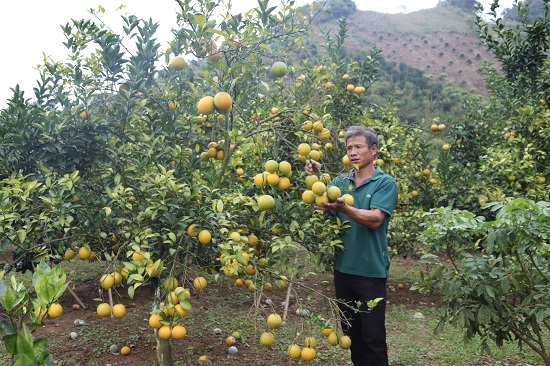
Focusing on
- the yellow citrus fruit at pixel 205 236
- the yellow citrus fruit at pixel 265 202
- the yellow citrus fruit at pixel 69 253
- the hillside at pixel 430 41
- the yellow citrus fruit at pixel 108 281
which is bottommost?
the yellow citrus fruit at pixel 108 281

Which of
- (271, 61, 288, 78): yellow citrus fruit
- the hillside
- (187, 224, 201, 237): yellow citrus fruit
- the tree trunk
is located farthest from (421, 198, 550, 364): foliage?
the hillside

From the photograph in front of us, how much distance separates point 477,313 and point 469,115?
4.08 metres

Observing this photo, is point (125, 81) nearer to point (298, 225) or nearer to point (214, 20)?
point (214, 20)

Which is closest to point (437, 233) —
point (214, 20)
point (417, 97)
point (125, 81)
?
point (214, 20)

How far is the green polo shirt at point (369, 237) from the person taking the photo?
2402 millimetres

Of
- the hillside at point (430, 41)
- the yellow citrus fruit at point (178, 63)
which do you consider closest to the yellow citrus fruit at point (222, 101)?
the yellow citrus fruit at point (178, 63)

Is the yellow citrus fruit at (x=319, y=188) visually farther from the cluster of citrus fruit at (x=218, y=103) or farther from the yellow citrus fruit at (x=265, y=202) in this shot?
the cluster of citrus fruit at (x=218, y=103)

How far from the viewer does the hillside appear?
31.8m

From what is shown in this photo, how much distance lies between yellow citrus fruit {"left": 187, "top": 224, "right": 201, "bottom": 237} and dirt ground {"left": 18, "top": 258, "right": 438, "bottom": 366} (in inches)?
36.1

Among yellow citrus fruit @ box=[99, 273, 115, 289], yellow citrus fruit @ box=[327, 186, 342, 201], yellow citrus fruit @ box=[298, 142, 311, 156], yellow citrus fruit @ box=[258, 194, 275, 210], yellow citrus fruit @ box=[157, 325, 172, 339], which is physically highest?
yellow citrus fruit @ box=[298, 142, 311, 156]

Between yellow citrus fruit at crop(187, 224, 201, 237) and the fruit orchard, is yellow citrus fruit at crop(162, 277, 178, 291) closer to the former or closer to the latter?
the fruit orchard

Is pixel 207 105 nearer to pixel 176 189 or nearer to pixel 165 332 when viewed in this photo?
pixel 176 189

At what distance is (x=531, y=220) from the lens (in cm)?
221

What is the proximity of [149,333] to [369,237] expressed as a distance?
255 centimetres
